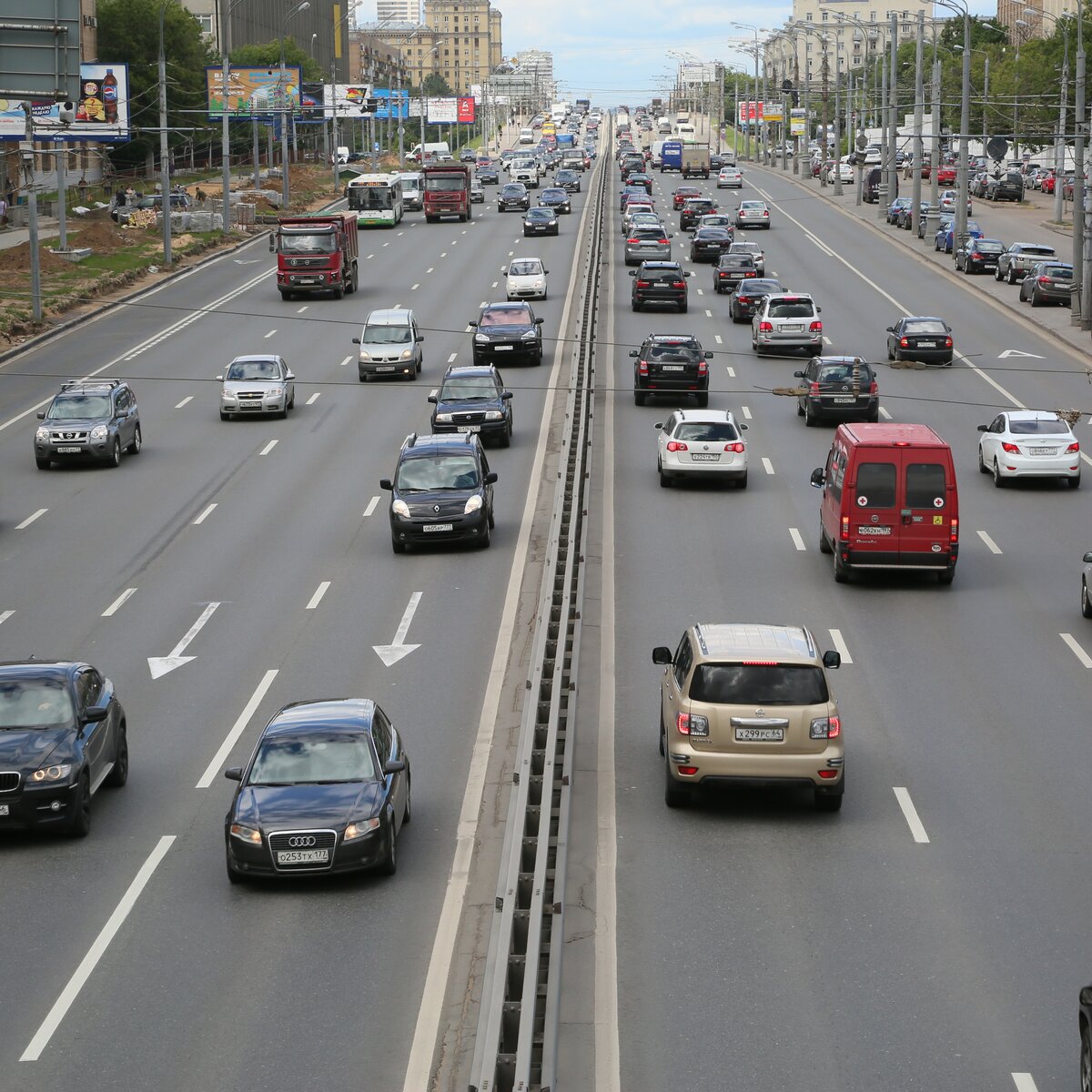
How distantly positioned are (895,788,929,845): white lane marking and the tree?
104745 millimetres

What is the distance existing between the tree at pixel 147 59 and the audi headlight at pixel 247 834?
106 meters

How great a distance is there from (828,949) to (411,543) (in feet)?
54.9

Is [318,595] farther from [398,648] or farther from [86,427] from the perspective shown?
[86,427]

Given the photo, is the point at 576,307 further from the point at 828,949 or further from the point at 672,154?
the point at 672,154

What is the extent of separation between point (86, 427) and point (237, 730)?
18.8m

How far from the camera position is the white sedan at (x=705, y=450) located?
113 ft

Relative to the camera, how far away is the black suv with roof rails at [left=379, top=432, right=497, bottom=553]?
29.5 m

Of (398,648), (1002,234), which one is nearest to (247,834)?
(398,648)

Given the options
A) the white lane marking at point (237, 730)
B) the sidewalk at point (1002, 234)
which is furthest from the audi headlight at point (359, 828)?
the sidewalk at point (1002, 234)

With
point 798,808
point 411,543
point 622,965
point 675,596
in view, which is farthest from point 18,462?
point 622,965

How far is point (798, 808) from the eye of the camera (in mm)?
17719

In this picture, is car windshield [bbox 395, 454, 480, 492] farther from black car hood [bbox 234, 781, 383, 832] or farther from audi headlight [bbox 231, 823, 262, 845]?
audi headlight [bbox 231, 823, 262, 845]

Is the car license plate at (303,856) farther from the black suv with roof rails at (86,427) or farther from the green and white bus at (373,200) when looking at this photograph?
the green and white bus at (373,200)

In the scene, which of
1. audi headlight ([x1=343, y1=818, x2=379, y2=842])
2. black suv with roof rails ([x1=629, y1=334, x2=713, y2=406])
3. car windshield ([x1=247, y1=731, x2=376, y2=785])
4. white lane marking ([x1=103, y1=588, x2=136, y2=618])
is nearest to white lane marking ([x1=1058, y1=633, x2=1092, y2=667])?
car windshield ([x1=247, y1=731, x2=376, y2=785])
